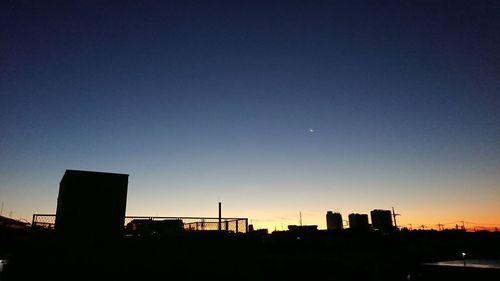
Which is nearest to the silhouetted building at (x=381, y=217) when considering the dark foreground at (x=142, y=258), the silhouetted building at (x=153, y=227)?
the dark foreground at (x=142, y=258)

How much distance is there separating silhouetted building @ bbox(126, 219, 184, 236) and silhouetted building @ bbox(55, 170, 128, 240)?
0.79m

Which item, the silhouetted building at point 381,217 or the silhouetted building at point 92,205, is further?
the silhouetted building at point 381,217

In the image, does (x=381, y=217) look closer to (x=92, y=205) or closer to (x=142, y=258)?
(x=142, y=258)

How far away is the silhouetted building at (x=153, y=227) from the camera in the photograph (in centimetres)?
2008

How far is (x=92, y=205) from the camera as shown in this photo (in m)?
19.9

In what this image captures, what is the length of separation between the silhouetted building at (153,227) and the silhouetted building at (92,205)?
2.60 ft

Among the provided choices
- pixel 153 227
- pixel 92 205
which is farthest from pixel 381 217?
pixel 92 205

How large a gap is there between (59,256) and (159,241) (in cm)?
524

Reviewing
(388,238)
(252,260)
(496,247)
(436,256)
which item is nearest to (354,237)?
(388,238)

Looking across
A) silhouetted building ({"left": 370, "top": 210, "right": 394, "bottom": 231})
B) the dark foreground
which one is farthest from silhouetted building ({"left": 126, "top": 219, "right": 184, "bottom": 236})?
silhouetted building ({"left": 370, "top": 210, "right": 394, "bottom": 231})

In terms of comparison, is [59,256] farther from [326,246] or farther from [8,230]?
[326,246]

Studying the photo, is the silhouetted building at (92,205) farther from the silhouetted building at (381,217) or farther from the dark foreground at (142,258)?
the silhouetted building at (381,217)

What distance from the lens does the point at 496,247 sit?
78.8 m

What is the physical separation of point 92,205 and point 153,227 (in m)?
3.86
